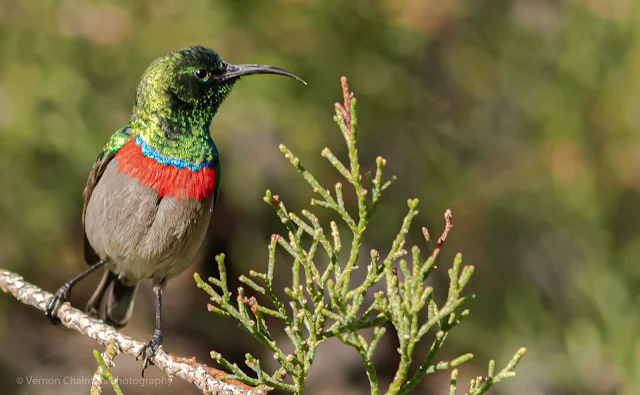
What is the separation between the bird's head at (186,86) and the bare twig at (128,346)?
0.95 m

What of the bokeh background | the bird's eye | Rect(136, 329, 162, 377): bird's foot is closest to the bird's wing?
the bird's eye

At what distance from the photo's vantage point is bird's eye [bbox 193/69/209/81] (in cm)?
369

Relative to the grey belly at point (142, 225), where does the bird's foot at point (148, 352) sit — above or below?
below

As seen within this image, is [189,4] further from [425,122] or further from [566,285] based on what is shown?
[566,285]

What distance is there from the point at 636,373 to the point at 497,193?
6.15 feet

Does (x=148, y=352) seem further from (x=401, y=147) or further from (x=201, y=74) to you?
(x=401, y=147)

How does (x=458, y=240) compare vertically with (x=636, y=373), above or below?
above

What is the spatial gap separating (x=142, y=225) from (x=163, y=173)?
0.87 feet

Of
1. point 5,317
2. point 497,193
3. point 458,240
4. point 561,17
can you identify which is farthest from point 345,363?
point 561,17

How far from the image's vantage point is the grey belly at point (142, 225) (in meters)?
3.55

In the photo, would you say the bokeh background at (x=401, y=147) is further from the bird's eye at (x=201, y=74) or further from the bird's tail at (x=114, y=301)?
the bird's eye at (x=201, y=74)

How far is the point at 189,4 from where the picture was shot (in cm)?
546

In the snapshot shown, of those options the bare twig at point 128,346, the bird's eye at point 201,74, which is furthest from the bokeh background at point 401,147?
the bare twig at point 128,346

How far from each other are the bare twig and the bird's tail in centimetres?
96
